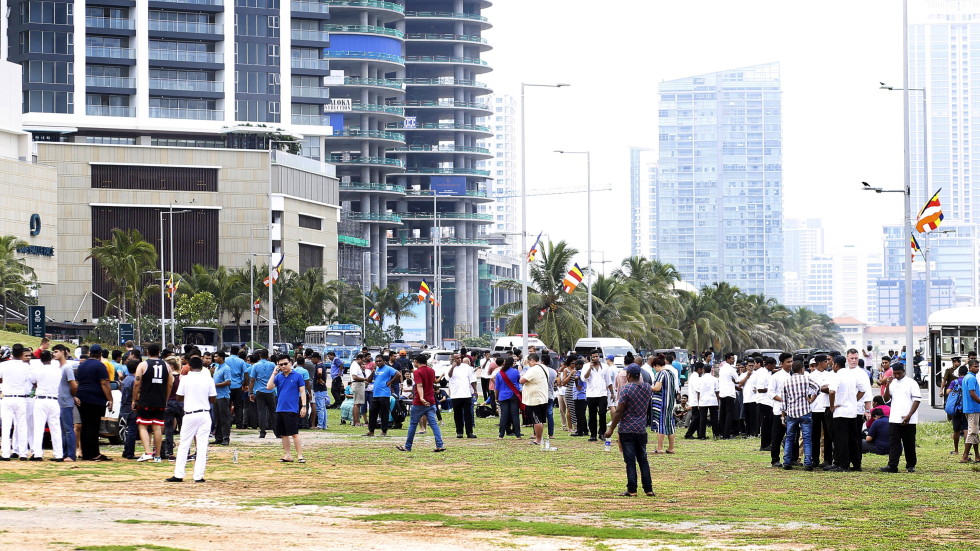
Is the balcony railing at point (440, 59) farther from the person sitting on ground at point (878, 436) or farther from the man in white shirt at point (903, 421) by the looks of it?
the man in white shirt at point (903, 421)

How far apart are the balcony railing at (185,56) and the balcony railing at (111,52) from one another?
1.73 m

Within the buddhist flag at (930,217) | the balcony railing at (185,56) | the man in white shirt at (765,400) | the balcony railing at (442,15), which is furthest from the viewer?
the balcony railing at (442,15)

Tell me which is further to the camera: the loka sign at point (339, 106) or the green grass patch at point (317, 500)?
the loka sign at point (339, 106)

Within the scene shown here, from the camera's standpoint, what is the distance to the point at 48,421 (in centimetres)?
2095

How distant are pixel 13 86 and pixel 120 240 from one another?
484 inches

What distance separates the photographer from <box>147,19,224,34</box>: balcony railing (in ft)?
353

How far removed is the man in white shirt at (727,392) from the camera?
27203 millimetres

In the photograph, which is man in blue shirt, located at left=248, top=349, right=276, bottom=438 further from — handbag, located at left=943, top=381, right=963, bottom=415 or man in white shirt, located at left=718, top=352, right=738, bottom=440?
handbag, located at left=943, top=381, right=963, bottom=415

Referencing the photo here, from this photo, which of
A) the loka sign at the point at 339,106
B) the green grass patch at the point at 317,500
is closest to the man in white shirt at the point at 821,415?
the green grass patch at the point at 317,500

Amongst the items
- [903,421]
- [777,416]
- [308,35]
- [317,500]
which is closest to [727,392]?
[777,416]

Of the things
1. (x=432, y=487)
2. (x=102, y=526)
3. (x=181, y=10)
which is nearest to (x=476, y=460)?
(x=432, y=487)

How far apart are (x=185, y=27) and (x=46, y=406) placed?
301 ft

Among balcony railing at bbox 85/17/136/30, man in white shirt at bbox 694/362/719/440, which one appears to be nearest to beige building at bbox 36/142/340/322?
balcony railing at bbox 85/17/136/30

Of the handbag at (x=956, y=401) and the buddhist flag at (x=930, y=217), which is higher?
the buddhist flag at (x=930, y=217)
